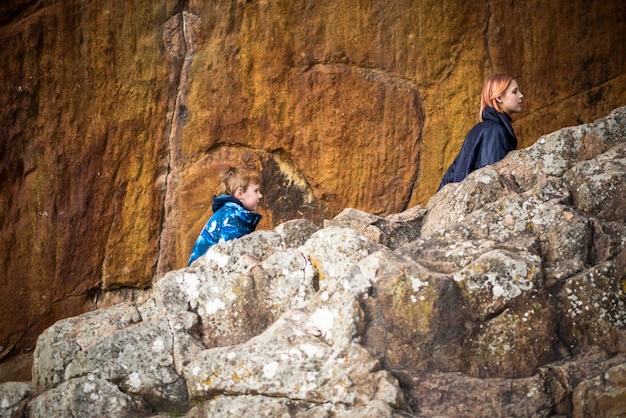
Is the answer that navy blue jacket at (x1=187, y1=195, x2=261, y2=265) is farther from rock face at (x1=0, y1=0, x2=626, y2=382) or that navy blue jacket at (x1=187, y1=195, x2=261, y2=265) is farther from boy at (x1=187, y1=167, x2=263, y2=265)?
rock face at (x1=0, y1=0, x2=626, y2=382)

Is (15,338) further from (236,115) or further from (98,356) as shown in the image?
(98,356)

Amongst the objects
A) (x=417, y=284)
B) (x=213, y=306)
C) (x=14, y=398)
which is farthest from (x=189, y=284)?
(x=417, y=284)

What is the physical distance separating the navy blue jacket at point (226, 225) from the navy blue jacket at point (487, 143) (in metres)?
1.54

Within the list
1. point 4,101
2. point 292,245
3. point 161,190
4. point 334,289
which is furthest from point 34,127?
point 334,289

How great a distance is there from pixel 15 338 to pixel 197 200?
192cm

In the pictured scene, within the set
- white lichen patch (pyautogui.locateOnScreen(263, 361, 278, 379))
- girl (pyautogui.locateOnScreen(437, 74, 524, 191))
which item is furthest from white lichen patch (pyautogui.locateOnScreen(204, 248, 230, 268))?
girl (pyautogui.locateOnScreen(437, 74, 524, 191))

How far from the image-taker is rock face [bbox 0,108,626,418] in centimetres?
439

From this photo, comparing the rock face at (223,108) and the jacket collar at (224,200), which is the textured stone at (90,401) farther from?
the rock face at (223,108)

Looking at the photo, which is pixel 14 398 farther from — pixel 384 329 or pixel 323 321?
pixel 384 329

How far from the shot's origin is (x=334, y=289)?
4.68 m

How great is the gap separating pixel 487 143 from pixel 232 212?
1.82 m

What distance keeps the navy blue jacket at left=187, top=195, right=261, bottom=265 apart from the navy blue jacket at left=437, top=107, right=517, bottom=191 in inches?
60.6

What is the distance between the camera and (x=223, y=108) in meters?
8.19

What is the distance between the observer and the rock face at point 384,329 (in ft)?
14.4
